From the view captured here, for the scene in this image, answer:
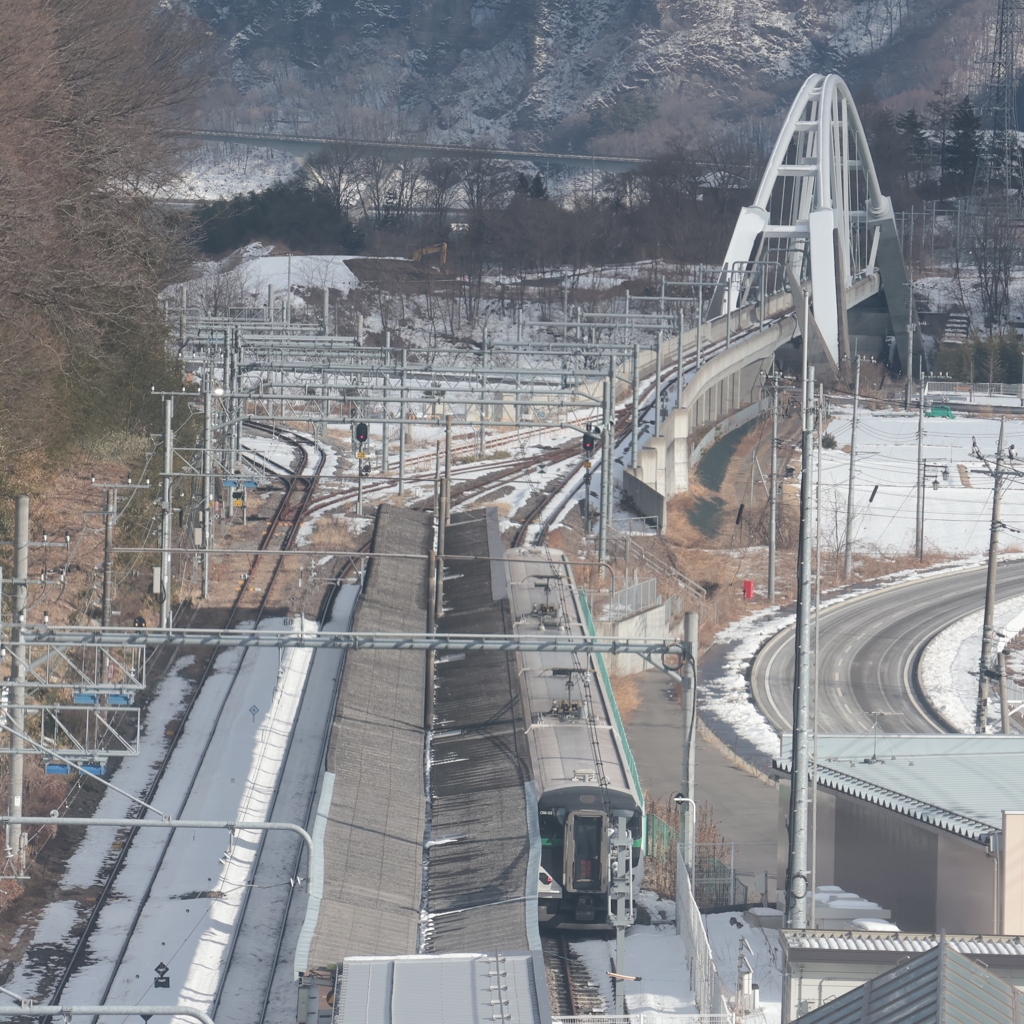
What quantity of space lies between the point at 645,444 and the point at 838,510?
7889 mm

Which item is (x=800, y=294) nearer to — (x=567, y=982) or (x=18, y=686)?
(x=567, y=982)

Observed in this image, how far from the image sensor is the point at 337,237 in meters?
94.2

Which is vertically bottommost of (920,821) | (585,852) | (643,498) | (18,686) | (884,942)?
(585,852)

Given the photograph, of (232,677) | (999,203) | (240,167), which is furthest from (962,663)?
(240,167)

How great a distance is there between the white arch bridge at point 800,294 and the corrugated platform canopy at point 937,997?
112 ft

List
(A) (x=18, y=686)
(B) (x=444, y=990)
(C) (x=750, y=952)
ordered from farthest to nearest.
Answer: (C) (x=750, y=952), (A) (x=18, y=686), (B) (x=444, y=990)

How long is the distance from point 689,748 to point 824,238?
53.5 m

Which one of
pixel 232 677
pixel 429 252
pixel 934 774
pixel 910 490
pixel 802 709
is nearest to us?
pixel 802 709

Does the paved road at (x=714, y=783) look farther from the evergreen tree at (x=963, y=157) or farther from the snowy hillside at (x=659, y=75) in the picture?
the snowy hillside at (x=659, y=75)

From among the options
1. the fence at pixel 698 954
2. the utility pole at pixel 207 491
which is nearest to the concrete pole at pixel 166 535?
the utility pole at pixel 207 491

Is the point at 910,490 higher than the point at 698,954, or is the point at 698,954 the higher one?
the point at 910,490

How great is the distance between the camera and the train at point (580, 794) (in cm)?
1873

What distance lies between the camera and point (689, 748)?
1834 centimetres

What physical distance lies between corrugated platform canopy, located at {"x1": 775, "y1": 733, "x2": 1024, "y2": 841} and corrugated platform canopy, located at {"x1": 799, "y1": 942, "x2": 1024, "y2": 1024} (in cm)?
809
